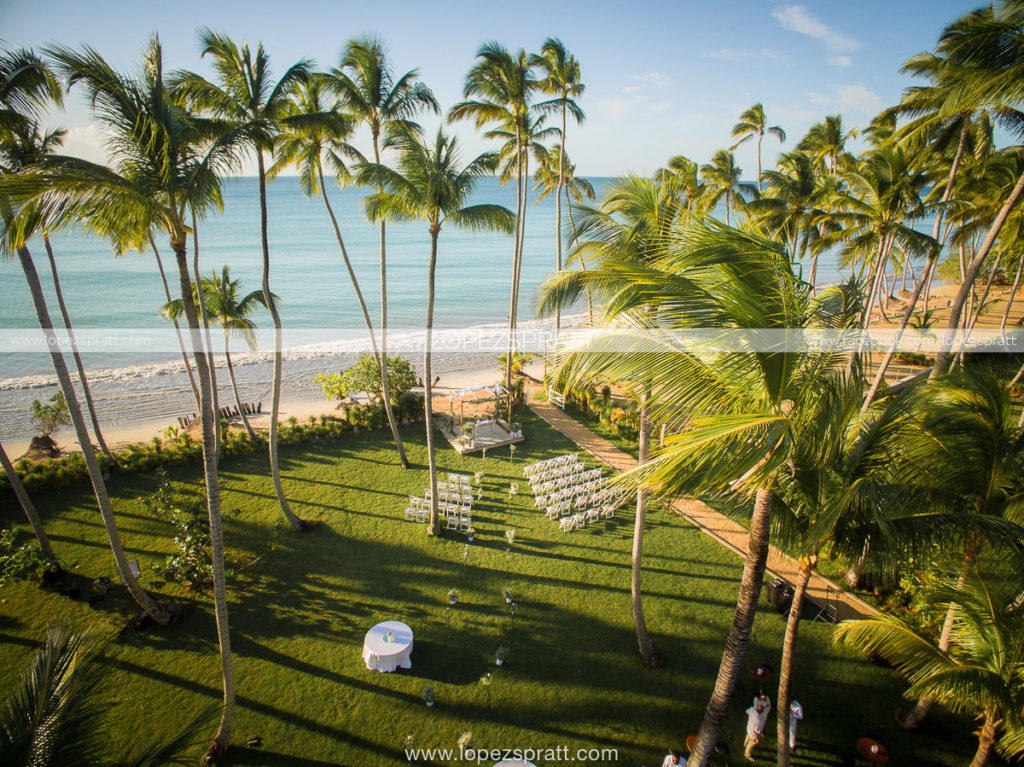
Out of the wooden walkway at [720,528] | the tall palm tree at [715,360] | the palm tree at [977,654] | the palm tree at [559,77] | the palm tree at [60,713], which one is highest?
the palm tree at [559,77]

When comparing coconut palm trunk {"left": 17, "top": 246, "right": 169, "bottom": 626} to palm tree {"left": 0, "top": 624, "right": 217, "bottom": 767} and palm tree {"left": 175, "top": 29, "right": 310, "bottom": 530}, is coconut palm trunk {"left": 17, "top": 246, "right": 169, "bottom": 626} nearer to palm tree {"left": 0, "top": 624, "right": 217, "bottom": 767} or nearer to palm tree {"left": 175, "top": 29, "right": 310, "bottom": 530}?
palm tree {"left": 175, "top": 29, "right": 310, "bottom": 530}

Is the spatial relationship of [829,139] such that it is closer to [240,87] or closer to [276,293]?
[240,87]

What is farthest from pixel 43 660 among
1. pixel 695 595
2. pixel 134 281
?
pixel 134 281

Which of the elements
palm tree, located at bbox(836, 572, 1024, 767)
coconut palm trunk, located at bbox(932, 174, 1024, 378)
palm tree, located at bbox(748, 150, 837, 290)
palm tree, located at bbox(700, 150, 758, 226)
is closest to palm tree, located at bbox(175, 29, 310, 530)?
palm tree, located at bbox(836, 572, 1024, 767)

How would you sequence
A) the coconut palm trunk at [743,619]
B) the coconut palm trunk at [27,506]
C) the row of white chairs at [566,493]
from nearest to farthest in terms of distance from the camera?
the coconut palm trunk at [743,619], the coconut palm trunk at [27,506], the row of white chairs at [566,493]

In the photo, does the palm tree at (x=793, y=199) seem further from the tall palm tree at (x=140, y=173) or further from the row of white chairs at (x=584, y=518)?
the tall palm tree at (x=140, y=173)

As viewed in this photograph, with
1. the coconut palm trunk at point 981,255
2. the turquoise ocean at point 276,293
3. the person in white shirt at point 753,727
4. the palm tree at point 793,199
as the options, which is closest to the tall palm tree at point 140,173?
the turquoise ocean at point 276,293
